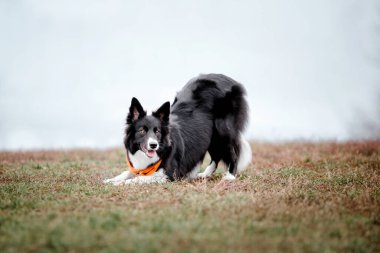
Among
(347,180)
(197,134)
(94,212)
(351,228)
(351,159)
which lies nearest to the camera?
(351,228)

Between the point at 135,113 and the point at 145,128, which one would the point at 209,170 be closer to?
the point at 145,128

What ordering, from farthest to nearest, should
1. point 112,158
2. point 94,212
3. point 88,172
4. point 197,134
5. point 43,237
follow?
point 112,158 < point 88,172 < point 197,134 < point 94,212 < point 43,237

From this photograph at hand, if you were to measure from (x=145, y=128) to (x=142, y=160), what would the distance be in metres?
0.66

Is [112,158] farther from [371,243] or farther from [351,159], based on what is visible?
[371,243]

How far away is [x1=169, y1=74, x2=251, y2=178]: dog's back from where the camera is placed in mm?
9289

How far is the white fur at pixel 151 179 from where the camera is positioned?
27.8 feet

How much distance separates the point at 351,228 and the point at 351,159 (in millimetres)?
7353

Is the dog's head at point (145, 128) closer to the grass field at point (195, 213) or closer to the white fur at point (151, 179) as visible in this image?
the white fur at point (151, 179)

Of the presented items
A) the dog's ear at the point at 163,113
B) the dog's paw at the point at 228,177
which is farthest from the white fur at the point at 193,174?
the dog's ear at the point at 163,113

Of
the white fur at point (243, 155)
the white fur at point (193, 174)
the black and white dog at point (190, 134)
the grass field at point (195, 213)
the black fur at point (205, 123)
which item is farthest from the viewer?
the white fur at point (243, 155)

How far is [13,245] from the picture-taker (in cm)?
463

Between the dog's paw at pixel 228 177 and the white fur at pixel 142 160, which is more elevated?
the white fur at pixel 142 160

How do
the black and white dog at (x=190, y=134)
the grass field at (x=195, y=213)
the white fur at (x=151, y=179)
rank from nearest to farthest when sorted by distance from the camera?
the grass field at (x=195, y=213)
the white fur at (x=151, y=179)
the black and white dog at (x=190, y=134)

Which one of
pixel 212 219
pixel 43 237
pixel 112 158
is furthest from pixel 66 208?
pixel 112 158
